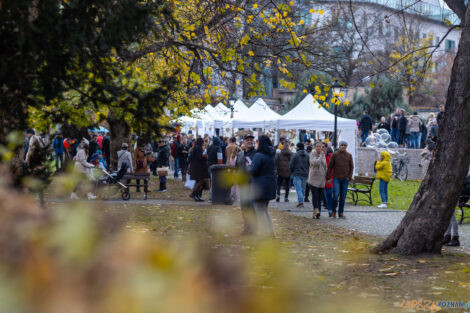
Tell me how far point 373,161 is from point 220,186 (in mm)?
13326

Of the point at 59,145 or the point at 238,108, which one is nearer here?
the point at 59,145

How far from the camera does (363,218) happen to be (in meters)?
15.5

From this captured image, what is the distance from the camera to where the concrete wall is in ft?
91.0

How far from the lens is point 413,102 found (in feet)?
192

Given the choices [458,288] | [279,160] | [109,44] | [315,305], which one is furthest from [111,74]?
[279,160]

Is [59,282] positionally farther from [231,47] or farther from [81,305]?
[231,47]

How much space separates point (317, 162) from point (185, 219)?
354 cm

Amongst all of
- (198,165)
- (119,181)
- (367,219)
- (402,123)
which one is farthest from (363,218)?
(402,123)

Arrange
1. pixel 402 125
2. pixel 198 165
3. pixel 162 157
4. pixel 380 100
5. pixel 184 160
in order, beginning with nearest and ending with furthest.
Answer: pixel 198 165, pixel 162 157, pixel 184 160, pixel 402 125, pixel 380 100

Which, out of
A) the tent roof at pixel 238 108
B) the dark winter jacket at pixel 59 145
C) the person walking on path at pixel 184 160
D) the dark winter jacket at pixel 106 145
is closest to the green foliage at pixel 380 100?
the tent roof at pixel 238 108

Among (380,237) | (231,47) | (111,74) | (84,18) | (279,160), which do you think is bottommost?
(380,237)

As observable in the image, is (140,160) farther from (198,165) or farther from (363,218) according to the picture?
(363,218)

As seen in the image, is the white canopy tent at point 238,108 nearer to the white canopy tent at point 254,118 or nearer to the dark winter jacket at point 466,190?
the white canopy tent at point 254,118

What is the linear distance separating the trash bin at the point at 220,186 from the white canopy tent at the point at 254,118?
989 cm
